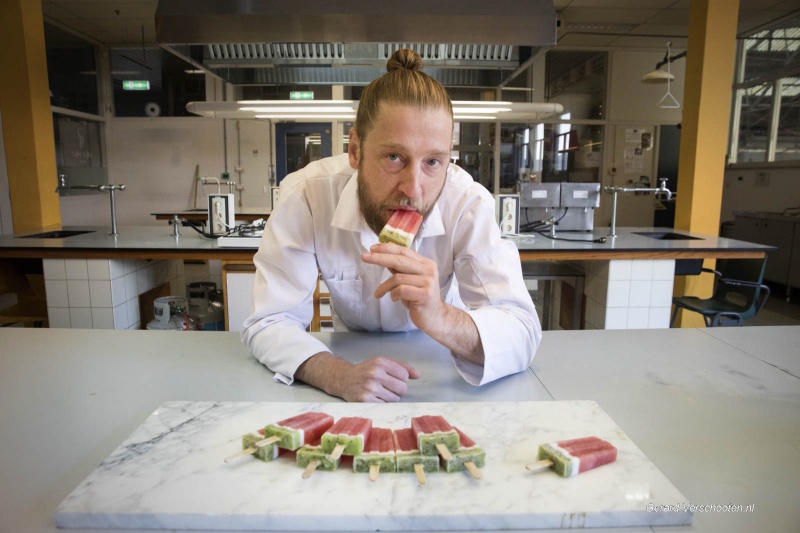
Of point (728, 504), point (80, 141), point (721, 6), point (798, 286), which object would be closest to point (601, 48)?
point (721, 6)

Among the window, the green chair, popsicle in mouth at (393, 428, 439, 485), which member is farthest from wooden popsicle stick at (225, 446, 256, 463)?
the window

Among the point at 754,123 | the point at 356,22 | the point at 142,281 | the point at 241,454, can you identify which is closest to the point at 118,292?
the point at 142,281

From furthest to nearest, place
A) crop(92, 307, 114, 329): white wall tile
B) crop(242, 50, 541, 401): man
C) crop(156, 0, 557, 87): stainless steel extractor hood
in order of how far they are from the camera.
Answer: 1. crop(92, 307, 114, 329): white wall tile
2. crop(156, 0, 557, 87): stainless steel extractor hood
3. crop(242, 50, 541, 401): man

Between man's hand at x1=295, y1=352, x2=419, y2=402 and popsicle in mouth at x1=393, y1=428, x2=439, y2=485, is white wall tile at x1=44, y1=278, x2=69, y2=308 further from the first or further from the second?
popsicle in mouth at x1=393, y1=428, x2=439, y2=485

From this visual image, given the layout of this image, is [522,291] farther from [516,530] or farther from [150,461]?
[150,461]

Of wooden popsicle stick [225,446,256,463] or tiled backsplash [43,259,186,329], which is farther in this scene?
tiled backsplash [43,259,186,329]

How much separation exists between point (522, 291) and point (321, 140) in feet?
23.4

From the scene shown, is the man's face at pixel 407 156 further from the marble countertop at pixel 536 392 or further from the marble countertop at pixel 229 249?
the marble countertop at pixel 229 249

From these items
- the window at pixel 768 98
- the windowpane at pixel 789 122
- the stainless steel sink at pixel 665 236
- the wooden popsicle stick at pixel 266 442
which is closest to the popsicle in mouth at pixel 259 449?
the wooden popsicle stick at pixel 266 442

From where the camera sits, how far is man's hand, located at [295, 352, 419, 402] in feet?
3.52

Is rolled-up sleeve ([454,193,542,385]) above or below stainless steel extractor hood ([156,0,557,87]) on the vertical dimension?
below

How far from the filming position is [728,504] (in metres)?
0.74

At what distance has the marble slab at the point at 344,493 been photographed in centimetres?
69

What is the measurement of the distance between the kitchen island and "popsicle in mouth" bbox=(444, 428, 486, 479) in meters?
2.62
